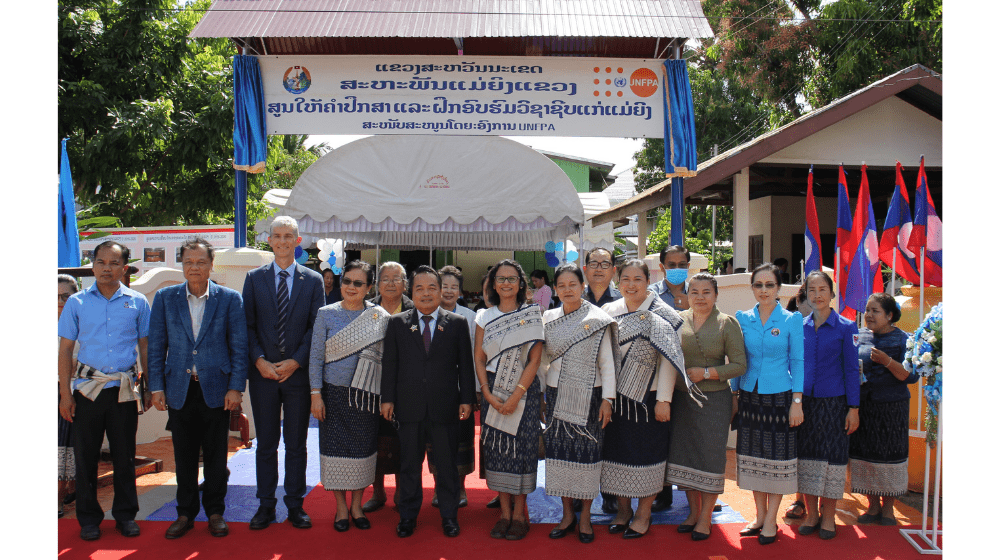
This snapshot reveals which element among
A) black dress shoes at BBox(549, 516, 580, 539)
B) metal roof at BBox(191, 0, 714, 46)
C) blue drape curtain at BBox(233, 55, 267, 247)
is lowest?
black dress shoes at BBox(549, 516, 580, 539)

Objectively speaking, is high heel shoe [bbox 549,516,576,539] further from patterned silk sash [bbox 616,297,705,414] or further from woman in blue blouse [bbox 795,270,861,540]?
woman in blue blouse [bbox 795,270,861,540]

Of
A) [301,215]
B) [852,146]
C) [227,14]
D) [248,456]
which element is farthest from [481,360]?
[852,146]

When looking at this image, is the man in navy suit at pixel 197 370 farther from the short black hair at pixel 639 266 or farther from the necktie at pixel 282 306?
the short black hair at pixel 639 266

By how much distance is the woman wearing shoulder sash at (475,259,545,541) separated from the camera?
394 cm

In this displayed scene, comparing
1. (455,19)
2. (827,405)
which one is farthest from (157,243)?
(827,405)

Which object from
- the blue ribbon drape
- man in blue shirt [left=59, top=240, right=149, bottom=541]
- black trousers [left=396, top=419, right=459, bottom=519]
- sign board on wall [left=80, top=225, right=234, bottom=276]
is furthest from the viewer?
sign board on wall [left=80, top=225, right=234, bottom=276]

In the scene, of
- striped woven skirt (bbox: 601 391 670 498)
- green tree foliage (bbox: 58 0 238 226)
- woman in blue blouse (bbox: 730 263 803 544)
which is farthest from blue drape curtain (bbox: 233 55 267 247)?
green tree foliage (bbox: 58 0 238 226)

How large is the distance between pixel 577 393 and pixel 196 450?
7.58 ft

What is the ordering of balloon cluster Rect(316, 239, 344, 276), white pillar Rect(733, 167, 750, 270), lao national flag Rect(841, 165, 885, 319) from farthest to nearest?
balloon cluster Rect(316, 239, 344, 276)
white pillar Rect(733, 167, 750, 270)
lao national flag Rect(841, 165, 885, 319)

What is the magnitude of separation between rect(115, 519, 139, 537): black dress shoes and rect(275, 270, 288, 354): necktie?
1.30 meters

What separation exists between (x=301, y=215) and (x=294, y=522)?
409 cm

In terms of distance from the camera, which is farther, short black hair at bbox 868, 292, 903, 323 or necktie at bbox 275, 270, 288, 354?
short black hair at bbox 868, 292, 903, 323

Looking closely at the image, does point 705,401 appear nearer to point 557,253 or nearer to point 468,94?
point 468,94

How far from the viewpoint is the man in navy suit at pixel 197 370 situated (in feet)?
13.0
